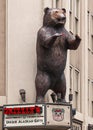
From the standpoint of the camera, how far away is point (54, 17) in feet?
77.0

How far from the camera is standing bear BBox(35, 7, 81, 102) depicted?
2334cm

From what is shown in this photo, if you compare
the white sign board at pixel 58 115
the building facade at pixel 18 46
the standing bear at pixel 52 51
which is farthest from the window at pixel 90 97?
the white sign board at pixel 58 115

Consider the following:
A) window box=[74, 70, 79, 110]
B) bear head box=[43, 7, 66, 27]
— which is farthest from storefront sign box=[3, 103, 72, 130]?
window box=[74, 70, 79, 110]

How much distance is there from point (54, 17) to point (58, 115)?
260 centimetres

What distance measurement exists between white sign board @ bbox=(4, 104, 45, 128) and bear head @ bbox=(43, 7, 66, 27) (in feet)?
7.46

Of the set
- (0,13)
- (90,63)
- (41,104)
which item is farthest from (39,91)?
(90,63)

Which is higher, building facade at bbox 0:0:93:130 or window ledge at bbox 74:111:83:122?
building facade at bbox 0:0:93:130

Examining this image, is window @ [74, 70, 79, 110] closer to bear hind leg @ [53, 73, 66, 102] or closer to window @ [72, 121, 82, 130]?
window @ [72, 121, 82, 130]

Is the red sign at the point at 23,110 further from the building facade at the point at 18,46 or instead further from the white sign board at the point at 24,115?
the building facade at the point at 18,46

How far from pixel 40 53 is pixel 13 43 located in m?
1.04

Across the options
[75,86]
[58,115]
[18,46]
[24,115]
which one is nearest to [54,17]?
[18,46]

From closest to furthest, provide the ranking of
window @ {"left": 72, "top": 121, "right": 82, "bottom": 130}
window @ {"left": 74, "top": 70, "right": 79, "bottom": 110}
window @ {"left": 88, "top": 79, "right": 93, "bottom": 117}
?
1. window @ {"left": 72, "top": 121, "right": 82, "bottom": 130}
2. window @ {"left": 74, "top": 70, "right": 79, "bottom": 110}
3. window @ {"left": 88, "top": 79, "right": 93, "bottom": 117}

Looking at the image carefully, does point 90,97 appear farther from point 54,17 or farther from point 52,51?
point 54,17

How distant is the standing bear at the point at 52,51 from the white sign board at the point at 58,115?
558mm
